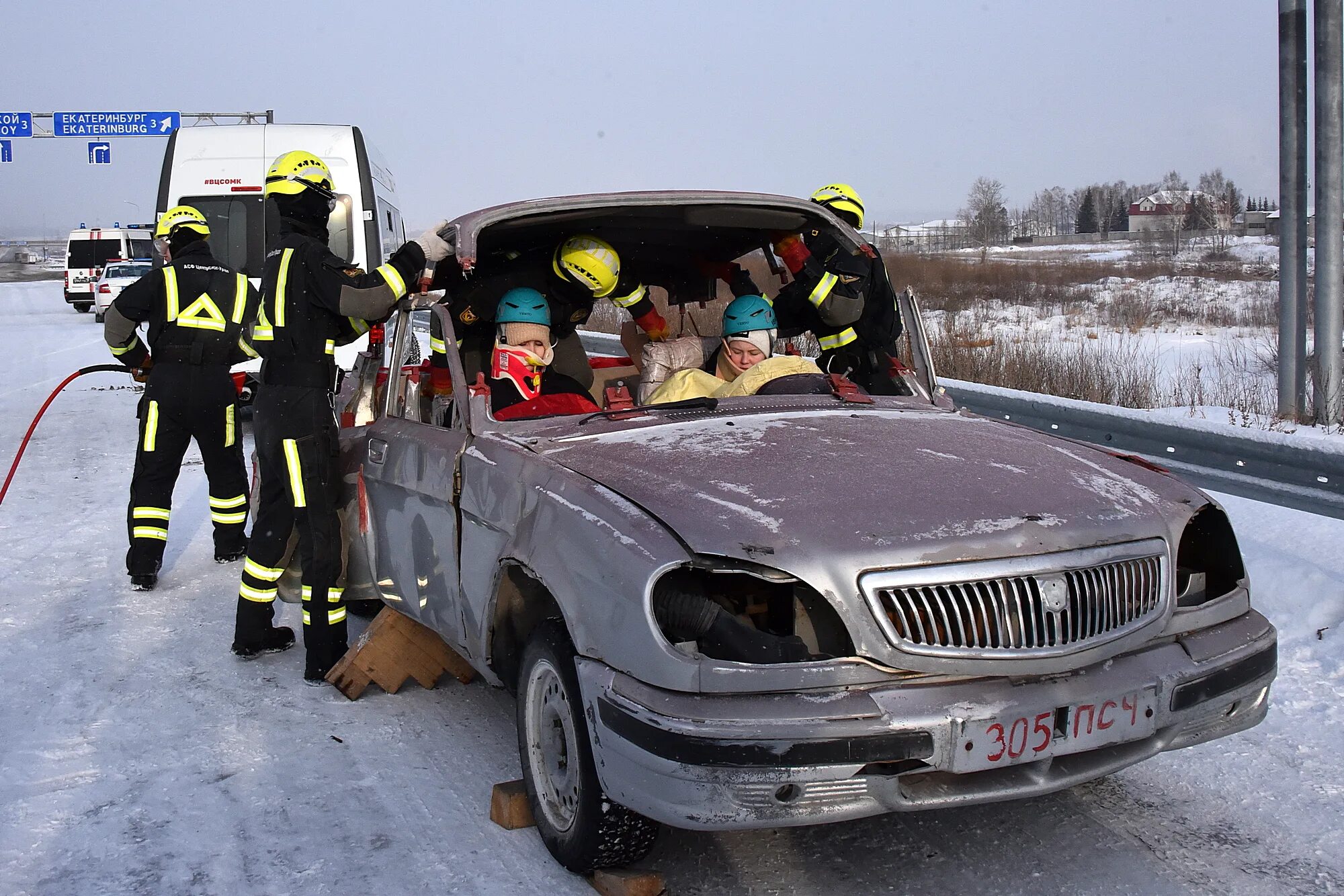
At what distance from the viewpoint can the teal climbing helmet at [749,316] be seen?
5.04 m

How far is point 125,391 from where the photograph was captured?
15680 millimetres

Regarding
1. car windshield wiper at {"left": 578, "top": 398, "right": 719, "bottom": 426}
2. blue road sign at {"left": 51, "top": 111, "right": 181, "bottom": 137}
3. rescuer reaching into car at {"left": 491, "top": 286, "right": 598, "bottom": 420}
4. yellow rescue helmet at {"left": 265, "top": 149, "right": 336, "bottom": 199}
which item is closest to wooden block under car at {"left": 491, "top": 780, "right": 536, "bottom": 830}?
car windshield wiper at {"left": 578, "top": 398, "right": 719, "bottom": 426}

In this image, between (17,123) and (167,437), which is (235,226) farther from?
(17,123)

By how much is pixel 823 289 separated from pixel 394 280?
6.16ft

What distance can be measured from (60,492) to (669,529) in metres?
7.70

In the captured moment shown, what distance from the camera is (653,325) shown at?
5.77m

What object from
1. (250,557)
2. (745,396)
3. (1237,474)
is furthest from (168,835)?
(1237,474)

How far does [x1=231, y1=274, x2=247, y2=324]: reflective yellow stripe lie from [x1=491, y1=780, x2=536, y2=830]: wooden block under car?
4045 mm

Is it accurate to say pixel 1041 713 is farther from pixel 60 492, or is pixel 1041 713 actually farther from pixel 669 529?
pixel 60 492

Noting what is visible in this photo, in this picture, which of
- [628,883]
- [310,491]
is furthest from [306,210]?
[628,883]

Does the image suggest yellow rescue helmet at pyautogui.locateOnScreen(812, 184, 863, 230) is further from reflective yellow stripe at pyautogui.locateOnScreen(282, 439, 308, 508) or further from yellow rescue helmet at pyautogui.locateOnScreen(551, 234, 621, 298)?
reflective yellow stripe at pyautogui.locateOnScreen(282, 439, 308, 508)

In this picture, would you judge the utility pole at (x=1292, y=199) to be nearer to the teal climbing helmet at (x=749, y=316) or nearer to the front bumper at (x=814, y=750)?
the teal climbing helmet at (x=749, y=316)

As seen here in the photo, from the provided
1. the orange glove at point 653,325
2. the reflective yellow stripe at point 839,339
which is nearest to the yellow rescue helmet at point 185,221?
the orange glove at point 653,325

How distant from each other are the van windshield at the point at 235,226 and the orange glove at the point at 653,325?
707cm
